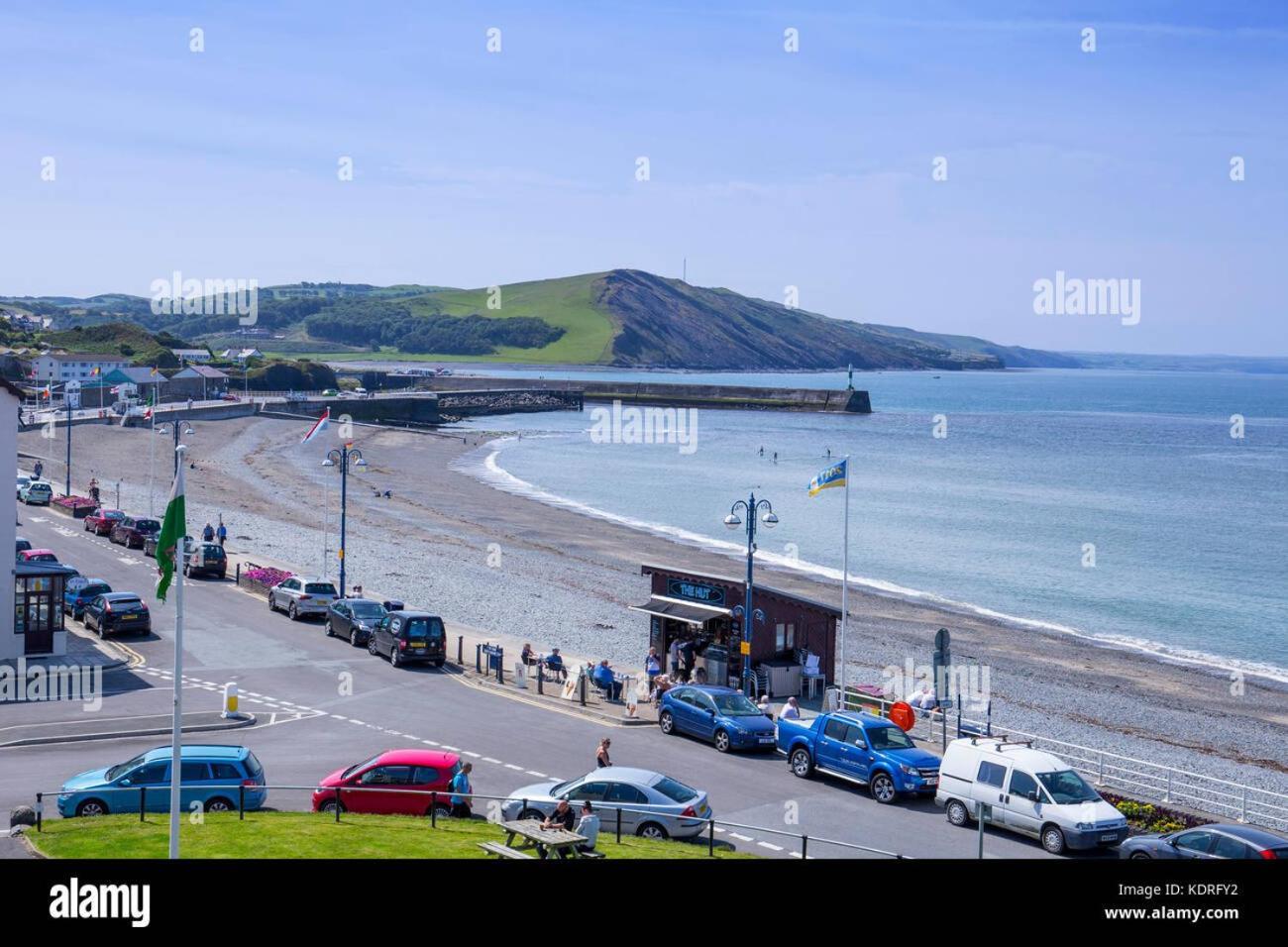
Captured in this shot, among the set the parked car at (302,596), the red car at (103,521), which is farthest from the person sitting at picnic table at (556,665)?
the red car at (103,521)

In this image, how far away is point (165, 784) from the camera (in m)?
18.5

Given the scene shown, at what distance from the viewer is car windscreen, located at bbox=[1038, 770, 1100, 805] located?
63.7 feet

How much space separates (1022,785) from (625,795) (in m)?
6.52

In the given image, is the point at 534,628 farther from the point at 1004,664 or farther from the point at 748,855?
the point at 748,855

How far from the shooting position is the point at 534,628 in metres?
42.1

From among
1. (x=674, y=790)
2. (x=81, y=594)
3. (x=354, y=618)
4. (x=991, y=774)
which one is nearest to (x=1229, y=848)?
(x=991, y=774)

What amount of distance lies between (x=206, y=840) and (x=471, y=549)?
1787 inches

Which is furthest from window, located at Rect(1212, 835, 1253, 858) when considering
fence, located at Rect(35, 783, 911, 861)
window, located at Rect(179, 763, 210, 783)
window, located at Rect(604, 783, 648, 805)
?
window, located at Rect(179, 763, 210, 783)

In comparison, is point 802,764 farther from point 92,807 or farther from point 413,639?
point 413,639

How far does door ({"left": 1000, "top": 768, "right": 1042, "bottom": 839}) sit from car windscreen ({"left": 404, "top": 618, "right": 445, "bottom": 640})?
669 inches
